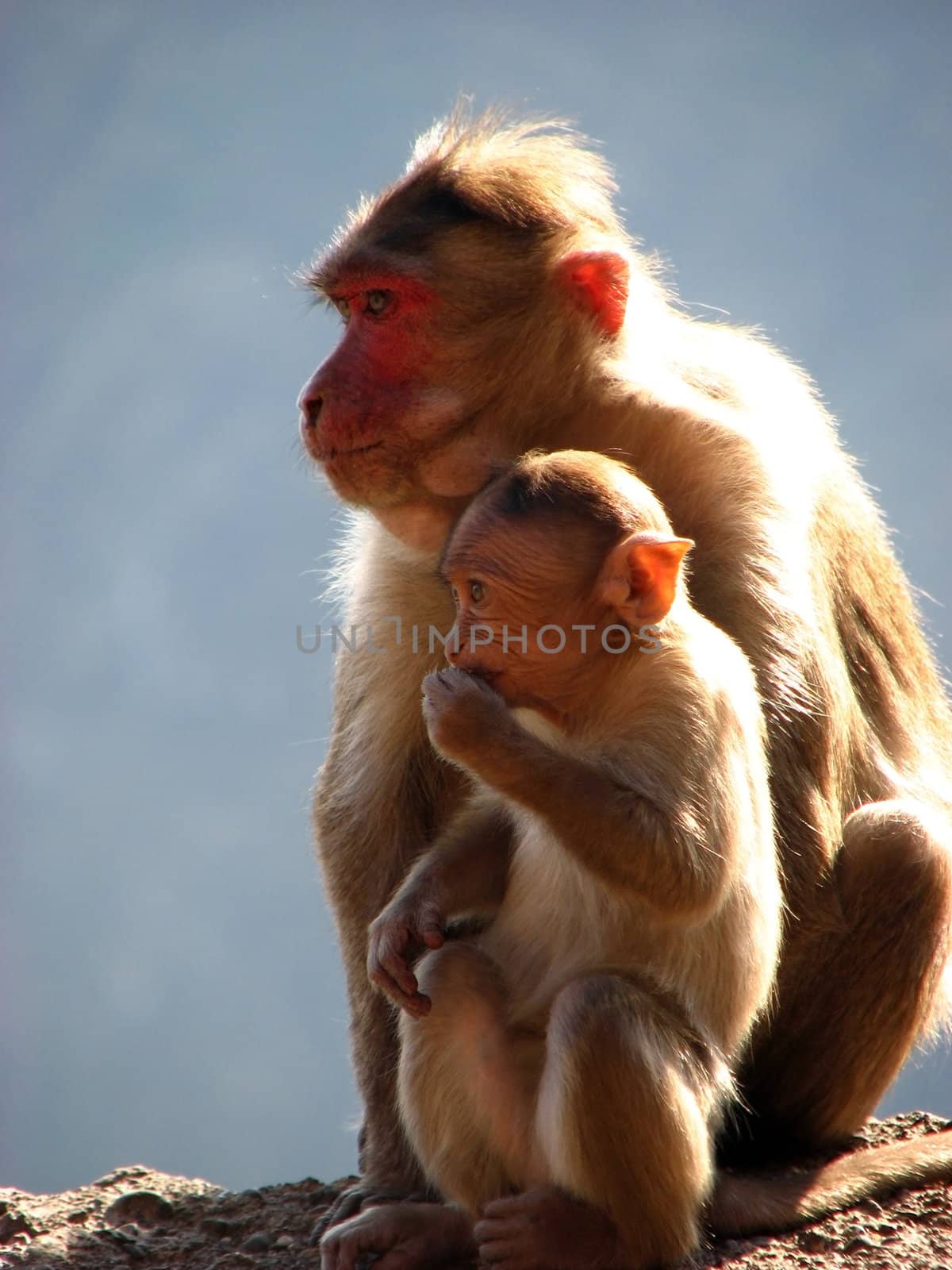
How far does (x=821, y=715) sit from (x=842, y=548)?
64cm

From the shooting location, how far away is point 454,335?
3625 millimetres

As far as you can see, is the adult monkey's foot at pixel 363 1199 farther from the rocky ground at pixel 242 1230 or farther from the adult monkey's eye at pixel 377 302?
the adult monkey's eye at pixel 377 302

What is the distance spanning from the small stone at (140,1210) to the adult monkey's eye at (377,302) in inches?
85.4

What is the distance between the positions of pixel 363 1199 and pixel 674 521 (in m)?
1.65

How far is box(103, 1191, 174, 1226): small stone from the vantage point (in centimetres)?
380

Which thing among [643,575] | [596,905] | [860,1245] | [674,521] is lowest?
[860,1245]

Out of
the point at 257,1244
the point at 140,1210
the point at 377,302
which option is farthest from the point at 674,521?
the point at 140,1210

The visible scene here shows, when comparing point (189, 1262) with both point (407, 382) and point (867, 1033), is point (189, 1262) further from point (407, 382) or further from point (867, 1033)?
point (407, 382)

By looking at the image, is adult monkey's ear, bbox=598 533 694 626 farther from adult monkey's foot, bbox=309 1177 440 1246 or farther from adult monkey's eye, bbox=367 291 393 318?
adult monkey's foot, bbox=309 1177 440 1246

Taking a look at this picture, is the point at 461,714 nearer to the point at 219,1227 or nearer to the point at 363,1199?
the point at 363,1199

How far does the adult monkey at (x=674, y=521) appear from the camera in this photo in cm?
342

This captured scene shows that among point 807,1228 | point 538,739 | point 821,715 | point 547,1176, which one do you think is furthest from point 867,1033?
point 538,739

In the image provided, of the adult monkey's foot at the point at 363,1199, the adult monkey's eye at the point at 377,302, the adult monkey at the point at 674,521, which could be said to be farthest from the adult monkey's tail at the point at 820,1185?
the adult monkey's eye at the point at 377,302

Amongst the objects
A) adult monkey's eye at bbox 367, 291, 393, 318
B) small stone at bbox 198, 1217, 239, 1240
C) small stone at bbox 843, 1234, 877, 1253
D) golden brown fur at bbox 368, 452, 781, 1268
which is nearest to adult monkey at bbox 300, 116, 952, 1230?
adult monkey's eye at bbox 367, 291, 393, 318
